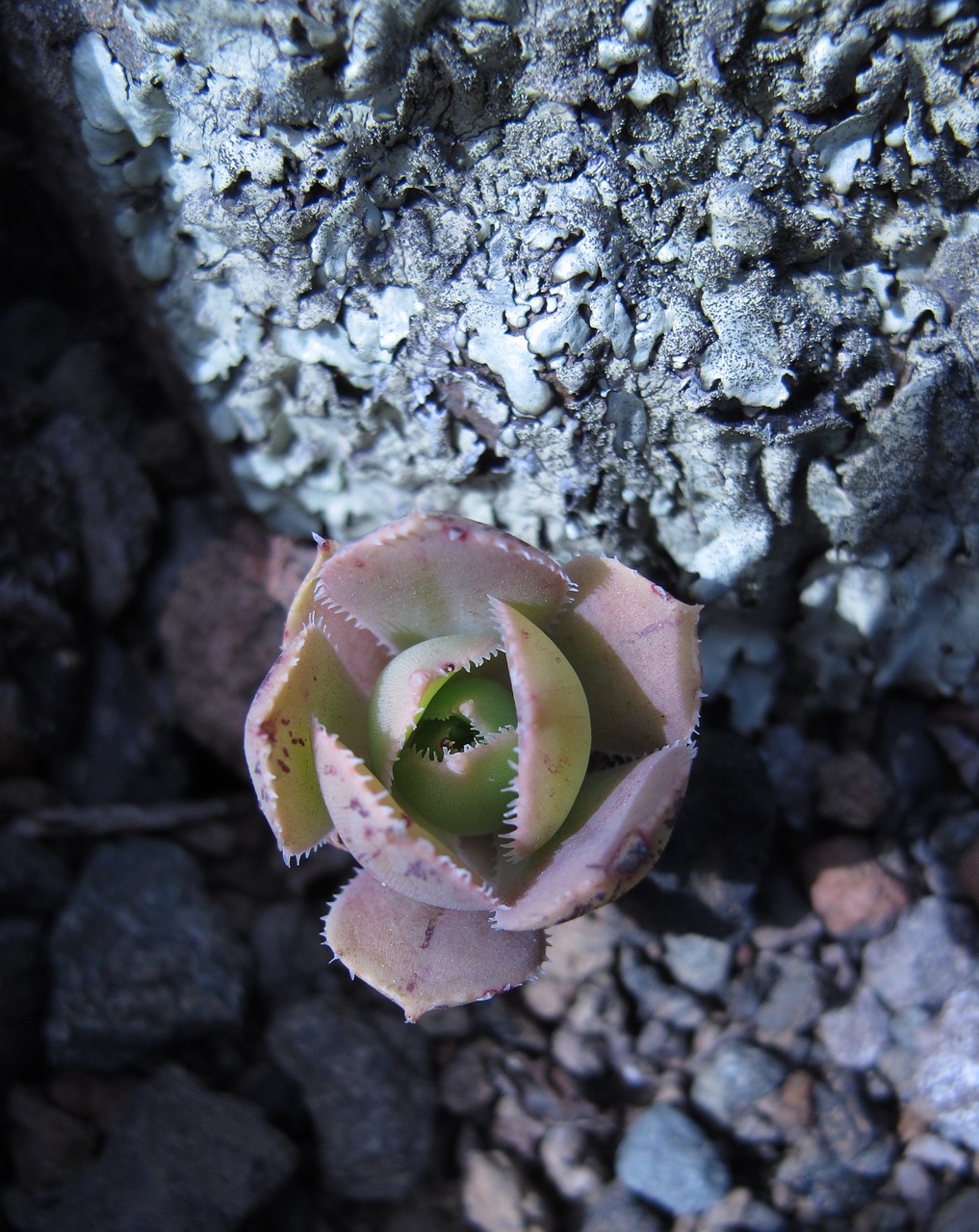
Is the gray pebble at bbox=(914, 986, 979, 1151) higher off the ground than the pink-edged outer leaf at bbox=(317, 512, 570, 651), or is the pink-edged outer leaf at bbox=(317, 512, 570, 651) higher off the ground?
the pink-edged outer leaf at bbox=(317, 512, 570, 651)

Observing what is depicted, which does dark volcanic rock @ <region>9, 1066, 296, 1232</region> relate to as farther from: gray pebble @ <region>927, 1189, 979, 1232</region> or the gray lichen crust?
the gray lichen crust

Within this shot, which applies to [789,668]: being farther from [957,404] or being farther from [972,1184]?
[972,1184]

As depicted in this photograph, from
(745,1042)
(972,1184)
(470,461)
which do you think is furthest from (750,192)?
(972,1184)

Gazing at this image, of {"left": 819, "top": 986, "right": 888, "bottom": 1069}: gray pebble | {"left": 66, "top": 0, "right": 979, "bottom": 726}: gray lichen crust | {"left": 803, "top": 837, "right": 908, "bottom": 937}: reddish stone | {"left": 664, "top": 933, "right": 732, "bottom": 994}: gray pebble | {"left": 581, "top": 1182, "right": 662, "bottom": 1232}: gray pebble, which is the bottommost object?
{"left": 581, "top": 1182, "right": 662, "bottom": 1232}: gray pebble

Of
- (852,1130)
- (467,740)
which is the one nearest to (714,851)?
(852,1130)

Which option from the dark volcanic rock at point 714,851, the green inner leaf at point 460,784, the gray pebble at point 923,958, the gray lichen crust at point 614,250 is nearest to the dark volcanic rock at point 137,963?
the green inner leaf at point 460,784

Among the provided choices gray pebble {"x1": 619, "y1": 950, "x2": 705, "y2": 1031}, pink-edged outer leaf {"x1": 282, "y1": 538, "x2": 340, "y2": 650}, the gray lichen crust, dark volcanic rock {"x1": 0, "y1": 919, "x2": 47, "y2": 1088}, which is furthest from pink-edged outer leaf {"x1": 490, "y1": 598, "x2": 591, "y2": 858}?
dark volcanic rock {"x1": 0, "y1": 919, "x2": 47, "y2": 1088}
